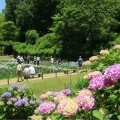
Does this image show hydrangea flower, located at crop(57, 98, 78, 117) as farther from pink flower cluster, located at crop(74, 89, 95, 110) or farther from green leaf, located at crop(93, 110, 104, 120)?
green leaf, located at crop(93, 110, 104, 120)

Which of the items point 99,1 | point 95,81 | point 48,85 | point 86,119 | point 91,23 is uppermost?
point 99,1

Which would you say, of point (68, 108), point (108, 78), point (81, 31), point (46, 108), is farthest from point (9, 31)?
point (68, 108)

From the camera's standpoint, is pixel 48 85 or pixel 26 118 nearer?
pixel 26 118

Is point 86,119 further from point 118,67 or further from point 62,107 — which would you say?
point 118,67

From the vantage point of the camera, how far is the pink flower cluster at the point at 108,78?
2314mm

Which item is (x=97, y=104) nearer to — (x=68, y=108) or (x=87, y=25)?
(x=68, y=108)

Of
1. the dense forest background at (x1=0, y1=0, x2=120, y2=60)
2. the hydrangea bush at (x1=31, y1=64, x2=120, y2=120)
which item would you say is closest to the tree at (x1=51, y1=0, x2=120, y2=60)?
the dense forest background at (x1=0, y1=0, x2=120, y2=60)

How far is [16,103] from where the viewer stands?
5766 millimetres

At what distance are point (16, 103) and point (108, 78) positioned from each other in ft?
12.1

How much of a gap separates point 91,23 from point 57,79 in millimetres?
18477

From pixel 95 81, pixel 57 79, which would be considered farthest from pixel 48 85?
pixel 95 81

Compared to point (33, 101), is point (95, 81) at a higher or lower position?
higher

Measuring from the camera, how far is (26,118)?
20.6 ft

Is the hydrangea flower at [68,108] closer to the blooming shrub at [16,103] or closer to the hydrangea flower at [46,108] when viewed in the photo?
the hydrangea flower at [46,108]
